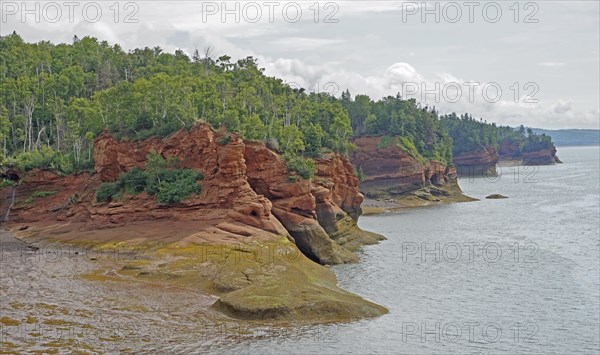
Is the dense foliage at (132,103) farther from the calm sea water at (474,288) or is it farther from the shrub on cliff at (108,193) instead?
the calm sea water at (474,288)

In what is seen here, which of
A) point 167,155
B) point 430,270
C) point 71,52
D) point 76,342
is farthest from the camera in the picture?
point 71,52

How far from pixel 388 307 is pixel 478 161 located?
159888mm

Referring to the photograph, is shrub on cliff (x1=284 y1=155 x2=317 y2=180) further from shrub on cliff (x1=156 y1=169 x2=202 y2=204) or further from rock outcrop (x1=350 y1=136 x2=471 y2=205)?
rock outcrop (x1=350 y1=136 x2=471 y2=205)

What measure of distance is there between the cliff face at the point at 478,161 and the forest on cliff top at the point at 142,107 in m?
56.2

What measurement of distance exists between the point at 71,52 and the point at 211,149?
225 ft

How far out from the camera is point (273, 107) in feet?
247

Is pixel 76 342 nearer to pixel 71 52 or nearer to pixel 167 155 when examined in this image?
pixel 167 155

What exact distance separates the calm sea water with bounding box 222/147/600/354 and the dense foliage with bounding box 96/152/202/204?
14105mm

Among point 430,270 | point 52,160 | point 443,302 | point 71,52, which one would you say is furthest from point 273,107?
point 71,52

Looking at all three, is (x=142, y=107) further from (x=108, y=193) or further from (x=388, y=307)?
(x=388, y=307)

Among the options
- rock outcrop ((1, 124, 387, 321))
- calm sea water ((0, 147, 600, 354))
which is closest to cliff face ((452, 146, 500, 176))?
calm sea water ((0, 147, 600, 354))

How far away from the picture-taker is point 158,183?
55.5 meters

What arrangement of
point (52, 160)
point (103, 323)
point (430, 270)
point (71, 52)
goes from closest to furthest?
point (103, 323) → point (430, 270) → point (52, 160) → point (71, 52)

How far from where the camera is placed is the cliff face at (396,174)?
12169cm
